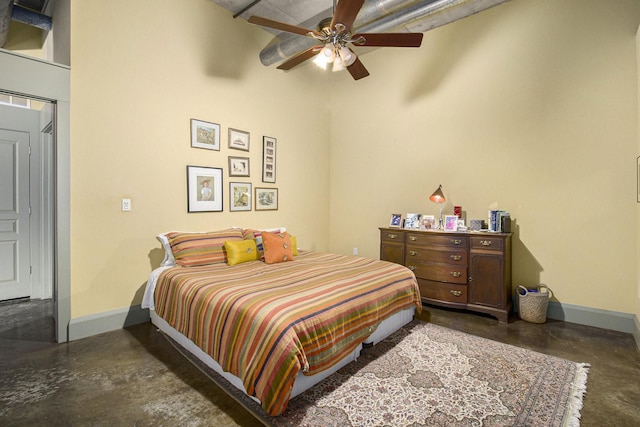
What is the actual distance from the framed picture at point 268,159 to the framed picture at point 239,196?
0.33m

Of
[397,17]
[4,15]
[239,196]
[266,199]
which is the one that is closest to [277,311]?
[239,196]

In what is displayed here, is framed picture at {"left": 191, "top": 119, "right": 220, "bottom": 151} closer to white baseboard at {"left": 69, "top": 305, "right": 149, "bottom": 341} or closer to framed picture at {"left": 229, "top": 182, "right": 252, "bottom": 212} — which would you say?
framed picture at {"left": 229, "top": 182, "right": 252, "bottom": 212}

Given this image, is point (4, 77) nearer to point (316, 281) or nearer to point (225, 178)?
point (225, 178)

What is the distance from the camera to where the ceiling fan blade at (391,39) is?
253cm

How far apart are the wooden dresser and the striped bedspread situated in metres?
0.72

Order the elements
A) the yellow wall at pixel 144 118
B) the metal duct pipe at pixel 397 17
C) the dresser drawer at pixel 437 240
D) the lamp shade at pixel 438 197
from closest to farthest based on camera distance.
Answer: the yellow wall at pixel 144 118 < the metal duct pipe at pixel 397 17 < the dresser drawer at pixel 437 240 < the lamp shade at pixel 438 197

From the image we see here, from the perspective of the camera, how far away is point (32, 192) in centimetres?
396

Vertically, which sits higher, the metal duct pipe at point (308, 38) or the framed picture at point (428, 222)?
the metal duct pipe at point (308, 38)

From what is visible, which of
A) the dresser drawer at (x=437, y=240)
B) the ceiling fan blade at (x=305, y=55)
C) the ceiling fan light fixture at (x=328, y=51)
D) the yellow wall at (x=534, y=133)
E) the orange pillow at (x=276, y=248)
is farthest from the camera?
the dresser drawer at (x=437, y=240)

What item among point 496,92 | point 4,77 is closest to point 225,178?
point 4,77

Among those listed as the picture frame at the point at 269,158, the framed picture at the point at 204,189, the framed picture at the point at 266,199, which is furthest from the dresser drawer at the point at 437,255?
the framed picture at the point at 204,189

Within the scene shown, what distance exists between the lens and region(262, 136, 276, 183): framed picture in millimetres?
4402

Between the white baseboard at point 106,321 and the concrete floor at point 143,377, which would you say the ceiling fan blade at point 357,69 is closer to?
the concrete floor at point 143,377

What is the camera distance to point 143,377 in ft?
7.25
